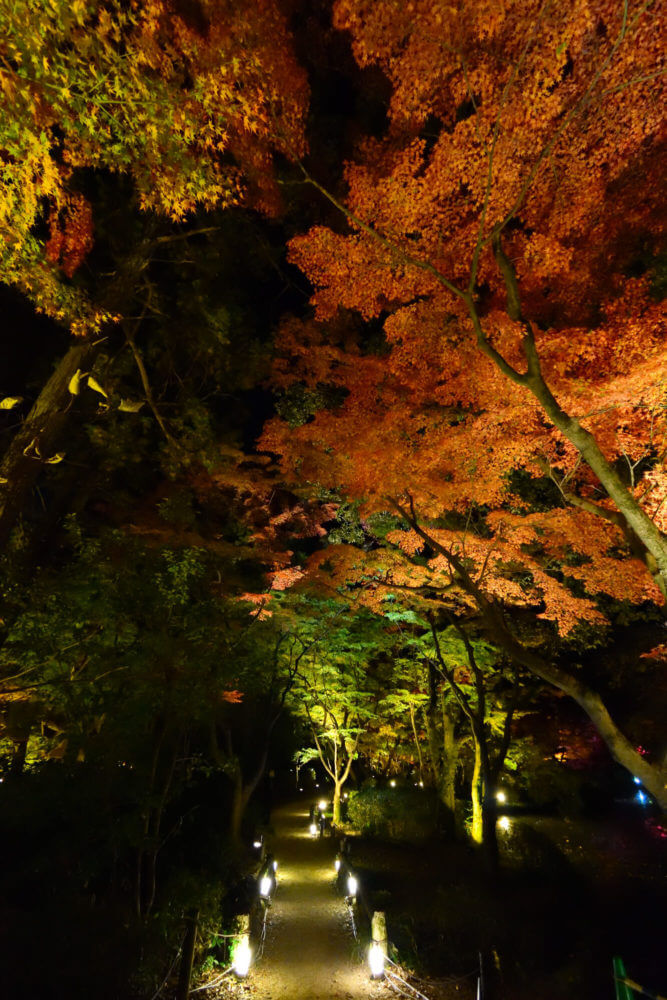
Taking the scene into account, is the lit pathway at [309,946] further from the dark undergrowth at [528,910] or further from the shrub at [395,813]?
the shrub at [395,813]

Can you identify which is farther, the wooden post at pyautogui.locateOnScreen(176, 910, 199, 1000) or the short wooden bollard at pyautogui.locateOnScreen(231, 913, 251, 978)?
the short wooden bollard at pyautogui.locateOnScreen(231, 913, 251, 978)

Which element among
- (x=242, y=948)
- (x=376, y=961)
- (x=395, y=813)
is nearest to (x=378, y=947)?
(x=376, y=961)

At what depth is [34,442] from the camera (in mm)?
6230

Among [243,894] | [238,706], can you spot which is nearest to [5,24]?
[243,894]

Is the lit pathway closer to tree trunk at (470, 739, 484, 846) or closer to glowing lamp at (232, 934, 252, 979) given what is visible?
glowing lamp at (232, 934, 252, 979)

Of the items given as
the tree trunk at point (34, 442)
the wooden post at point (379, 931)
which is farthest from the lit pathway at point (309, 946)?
the tree trunk at point (34, 442)

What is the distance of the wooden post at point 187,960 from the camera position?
5535 millimetres

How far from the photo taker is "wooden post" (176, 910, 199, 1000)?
218 inches

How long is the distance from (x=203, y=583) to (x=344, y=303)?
6.26 meters

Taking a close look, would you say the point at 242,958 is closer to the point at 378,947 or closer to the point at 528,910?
the point at 378,947

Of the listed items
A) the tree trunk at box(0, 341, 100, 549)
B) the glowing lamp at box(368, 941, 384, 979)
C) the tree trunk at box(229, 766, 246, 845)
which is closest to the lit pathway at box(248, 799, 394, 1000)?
the glowing lamp at box(368, 941, 384, 979)

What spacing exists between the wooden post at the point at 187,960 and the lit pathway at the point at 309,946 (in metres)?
2.22

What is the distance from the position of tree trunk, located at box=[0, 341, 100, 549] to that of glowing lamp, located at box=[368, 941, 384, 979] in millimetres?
7756

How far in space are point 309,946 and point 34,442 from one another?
367 inches
